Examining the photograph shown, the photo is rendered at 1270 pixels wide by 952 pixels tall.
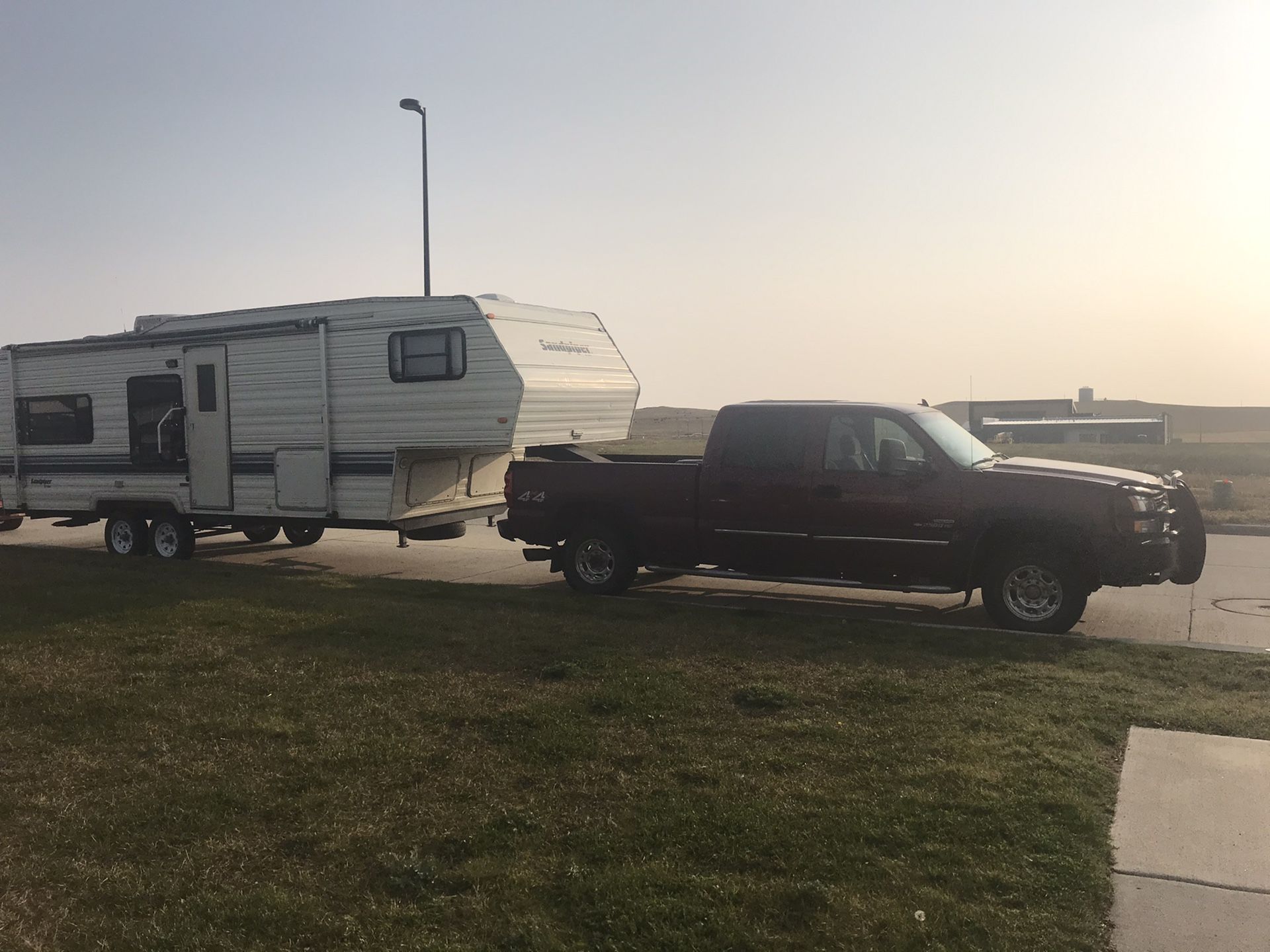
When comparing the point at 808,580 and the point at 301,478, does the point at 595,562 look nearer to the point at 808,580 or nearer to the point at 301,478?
the point at 808,580

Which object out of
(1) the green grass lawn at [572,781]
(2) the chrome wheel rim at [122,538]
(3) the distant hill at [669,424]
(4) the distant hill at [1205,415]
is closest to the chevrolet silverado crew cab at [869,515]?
(1) the green grass lawn at [572,781]

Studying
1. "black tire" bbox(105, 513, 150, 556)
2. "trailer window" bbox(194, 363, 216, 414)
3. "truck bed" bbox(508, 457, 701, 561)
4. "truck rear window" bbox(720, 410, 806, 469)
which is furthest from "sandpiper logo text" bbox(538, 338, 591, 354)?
"black tire" bbox(105, 513, 150, 556)

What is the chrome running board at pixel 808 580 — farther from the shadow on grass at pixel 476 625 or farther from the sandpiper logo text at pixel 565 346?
the sandpiper logo text at pixel 565 346

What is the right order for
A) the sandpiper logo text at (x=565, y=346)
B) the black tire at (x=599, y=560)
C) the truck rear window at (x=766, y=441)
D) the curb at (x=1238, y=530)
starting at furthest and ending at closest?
the curb at (x=1238, y=530)
the sandpiper logo text at (x=565, y=346)
the black tire at (x=599, y=560)
the truck rear window at (x=766, y=441)

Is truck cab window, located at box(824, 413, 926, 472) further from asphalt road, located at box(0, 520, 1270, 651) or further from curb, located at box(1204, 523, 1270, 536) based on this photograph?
curb, located at box(1204, 523, 1270, 536)

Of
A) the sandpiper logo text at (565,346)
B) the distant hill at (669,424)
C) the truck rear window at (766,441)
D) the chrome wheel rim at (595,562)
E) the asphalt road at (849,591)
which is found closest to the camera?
the asphalt road at (849,591)

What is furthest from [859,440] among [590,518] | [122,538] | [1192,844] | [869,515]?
[122,538]

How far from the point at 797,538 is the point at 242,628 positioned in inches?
195

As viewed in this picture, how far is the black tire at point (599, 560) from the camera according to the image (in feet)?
36.1

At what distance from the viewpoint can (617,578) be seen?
36.2 feet

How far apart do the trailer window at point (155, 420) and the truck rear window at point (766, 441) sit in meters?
7.69

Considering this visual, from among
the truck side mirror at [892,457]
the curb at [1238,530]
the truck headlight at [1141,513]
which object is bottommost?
the curb at [1238,530]

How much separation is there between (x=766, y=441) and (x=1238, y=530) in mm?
10091

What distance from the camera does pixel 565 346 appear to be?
13.3 metres
